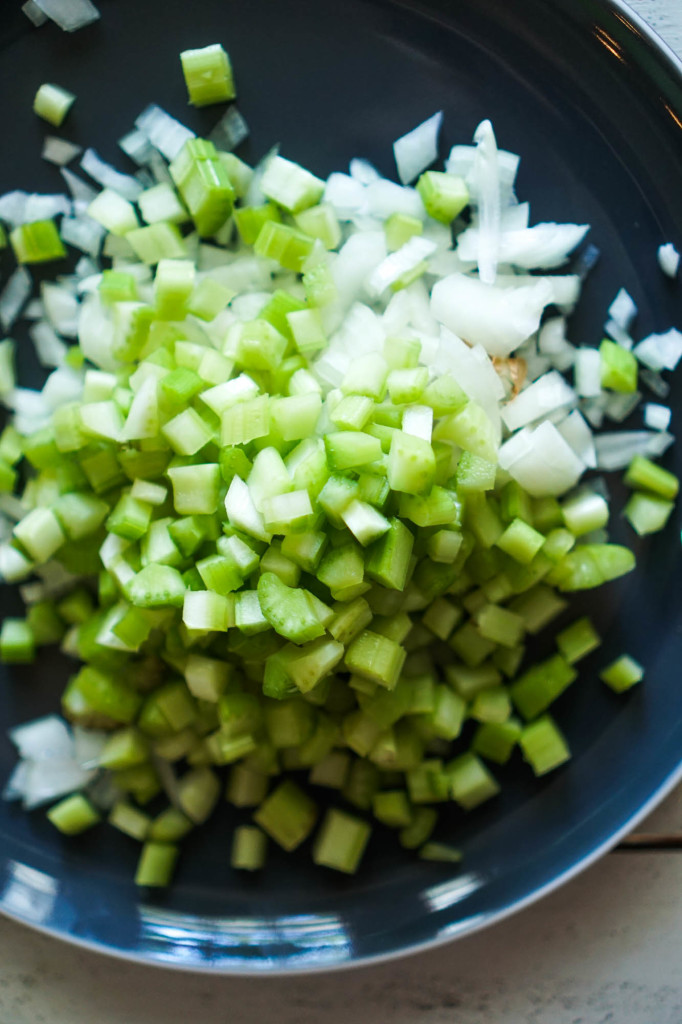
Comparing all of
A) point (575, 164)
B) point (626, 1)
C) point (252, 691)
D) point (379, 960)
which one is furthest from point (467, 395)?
point (379, 960)

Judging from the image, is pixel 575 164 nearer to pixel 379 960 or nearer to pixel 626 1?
pixel 626 1

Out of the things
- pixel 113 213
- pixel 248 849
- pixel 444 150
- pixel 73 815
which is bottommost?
pixel 73 815

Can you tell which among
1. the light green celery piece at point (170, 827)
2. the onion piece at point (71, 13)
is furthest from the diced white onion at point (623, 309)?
the light green celery piece at point (170, 827)

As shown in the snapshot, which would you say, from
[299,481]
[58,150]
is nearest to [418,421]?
[299,481]

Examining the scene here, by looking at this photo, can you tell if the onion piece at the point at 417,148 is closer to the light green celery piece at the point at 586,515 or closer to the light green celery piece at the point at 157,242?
the light green celery piece at the point at 157,242

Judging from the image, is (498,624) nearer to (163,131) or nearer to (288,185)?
(288,185)

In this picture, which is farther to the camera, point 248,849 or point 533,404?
point 248,849
